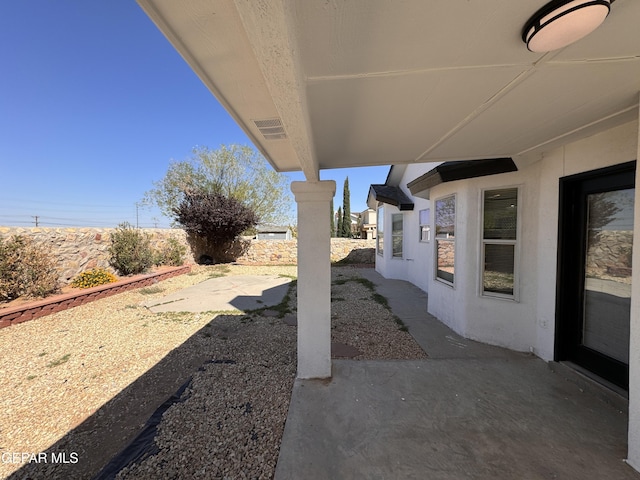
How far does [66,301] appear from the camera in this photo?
5629 mm

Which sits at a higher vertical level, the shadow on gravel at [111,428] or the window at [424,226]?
the window at [424,226]

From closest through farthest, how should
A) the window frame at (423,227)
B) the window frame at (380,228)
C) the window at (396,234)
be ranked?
the window frame at (423,227)
the window at (396,234)
the window frame at (380,228)

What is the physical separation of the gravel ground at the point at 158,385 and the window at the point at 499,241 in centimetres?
156

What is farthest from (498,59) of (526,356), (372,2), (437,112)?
(526,356)

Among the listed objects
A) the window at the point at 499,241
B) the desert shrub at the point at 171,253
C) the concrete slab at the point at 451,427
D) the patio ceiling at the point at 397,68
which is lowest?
the concrete slab at the point at 451,427

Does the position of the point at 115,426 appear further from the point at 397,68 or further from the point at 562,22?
the point at 562,22

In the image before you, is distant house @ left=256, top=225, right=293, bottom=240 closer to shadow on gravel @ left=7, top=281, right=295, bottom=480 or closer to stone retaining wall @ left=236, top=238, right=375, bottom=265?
stone retaining wall @ left=236, top=238, right=375, bottom=265

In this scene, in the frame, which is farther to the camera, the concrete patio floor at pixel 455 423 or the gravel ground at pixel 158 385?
the gravel ground at pixel 158 385

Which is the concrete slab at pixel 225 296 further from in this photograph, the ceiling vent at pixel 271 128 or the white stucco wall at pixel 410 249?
the ceiling vent at pixel 271 128

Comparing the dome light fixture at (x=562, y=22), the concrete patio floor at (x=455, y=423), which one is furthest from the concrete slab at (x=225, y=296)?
the dome light fixture at (x=562, y=22)

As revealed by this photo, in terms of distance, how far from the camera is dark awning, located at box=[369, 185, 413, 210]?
27.8 ft

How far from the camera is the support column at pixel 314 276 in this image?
9.39ft

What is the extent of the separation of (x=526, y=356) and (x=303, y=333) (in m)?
3.06

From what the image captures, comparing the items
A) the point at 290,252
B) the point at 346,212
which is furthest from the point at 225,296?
the point at 346,212
